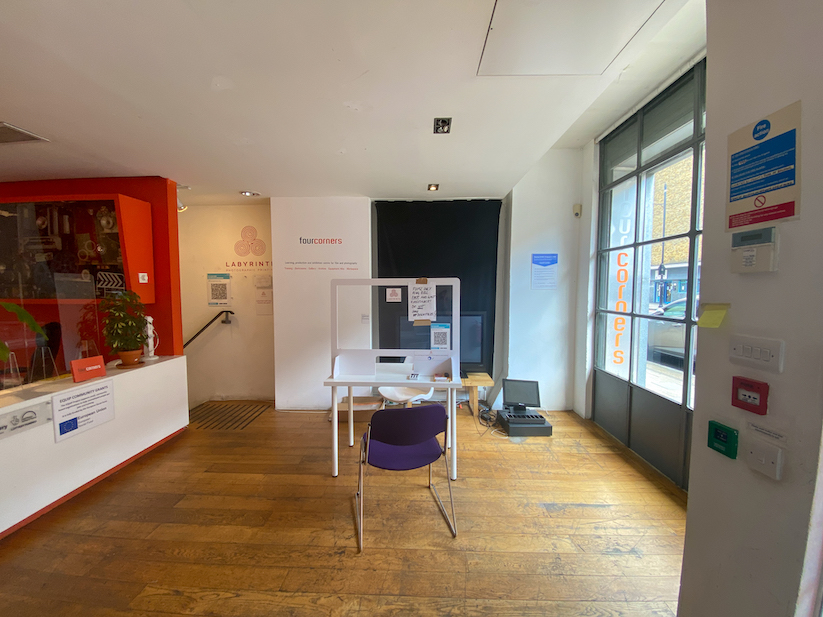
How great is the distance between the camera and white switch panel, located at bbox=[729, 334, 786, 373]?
79 centimetres

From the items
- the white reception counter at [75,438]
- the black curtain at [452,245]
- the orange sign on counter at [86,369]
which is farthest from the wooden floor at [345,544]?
the black curtain at [452,245]

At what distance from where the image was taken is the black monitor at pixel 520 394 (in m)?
3.14

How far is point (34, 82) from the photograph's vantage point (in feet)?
4.89

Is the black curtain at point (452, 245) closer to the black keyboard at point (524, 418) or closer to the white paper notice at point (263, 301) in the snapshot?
the black keyboard at point (524, 418)

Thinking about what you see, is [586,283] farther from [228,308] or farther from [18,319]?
[18,319]

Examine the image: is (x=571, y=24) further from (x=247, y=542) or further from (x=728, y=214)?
(x=247, y=542)

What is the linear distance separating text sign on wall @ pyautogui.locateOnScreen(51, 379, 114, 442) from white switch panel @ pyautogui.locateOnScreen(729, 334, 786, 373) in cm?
353

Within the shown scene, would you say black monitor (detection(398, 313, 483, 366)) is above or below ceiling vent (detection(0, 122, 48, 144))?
below

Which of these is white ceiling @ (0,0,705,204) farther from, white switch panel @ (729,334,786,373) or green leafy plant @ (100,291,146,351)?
white switch panel @ (729,334,786,373)

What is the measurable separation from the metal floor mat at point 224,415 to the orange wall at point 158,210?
0.90 meters

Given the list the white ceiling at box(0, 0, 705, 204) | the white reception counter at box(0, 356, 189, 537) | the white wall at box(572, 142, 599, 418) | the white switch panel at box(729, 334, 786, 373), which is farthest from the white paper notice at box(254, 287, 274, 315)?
the white switch panel at box(729, 334, 786, 373)

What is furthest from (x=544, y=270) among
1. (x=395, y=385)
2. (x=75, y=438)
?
(x=75, y=438)

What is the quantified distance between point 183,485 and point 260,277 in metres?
2.42

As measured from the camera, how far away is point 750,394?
0.85m
